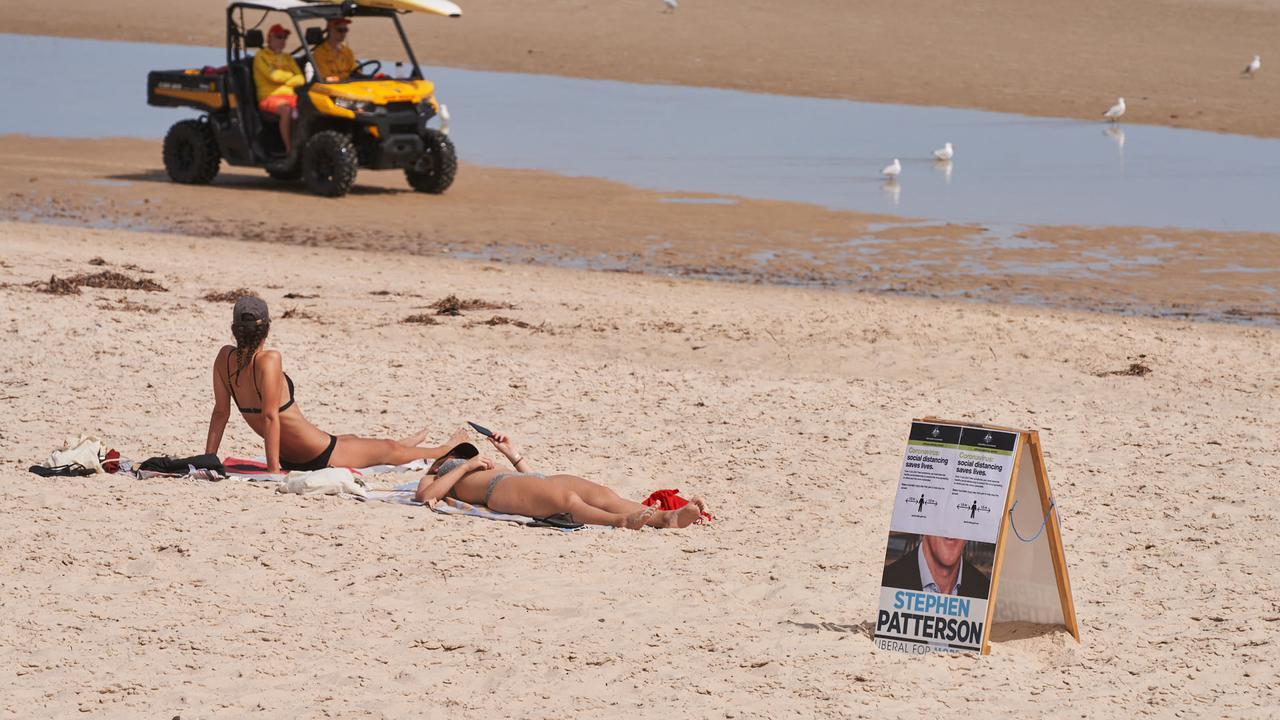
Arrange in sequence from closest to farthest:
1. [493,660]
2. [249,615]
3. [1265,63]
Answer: [493,660]
[249,615]
[1265,63]

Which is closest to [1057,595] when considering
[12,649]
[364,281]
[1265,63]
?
[12,649]

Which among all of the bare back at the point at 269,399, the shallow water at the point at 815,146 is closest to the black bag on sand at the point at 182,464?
the bare back at the point at 269,399

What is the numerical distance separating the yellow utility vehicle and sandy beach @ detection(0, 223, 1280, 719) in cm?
533

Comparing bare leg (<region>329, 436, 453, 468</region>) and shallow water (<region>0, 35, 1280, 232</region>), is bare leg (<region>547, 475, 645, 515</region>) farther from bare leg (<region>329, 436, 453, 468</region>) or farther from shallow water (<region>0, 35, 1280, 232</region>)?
shallow water (<region>0, 35, 1280, 232</region>)

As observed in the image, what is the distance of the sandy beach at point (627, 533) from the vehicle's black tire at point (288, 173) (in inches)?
240

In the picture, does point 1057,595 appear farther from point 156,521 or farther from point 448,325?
point 448,325

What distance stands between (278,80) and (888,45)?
2010 cm

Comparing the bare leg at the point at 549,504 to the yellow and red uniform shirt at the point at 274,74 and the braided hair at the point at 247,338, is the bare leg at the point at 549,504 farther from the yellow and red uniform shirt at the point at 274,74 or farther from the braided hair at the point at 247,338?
the yellow and red uniform shirt at the point at 274,74

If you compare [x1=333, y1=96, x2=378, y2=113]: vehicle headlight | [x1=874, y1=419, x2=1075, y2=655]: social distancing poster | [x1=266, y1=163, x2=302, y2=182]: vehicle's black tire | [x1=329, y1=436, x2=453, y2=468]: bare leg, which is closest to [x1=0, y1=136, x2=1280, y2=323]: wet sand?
[x1=266, y1=163, x2=302, y2=182]: vehicle's black tire

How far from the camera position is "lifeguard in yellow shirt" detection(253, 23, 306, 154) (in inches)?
739

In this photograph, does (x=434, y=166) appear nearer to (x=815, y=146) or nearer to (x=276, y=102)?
(x=276, y=102)

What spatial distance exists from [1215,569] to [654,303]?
6.86m

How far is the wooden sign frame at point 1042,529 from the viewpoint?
6.02 metres

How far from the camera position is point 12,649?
19.9 ft
